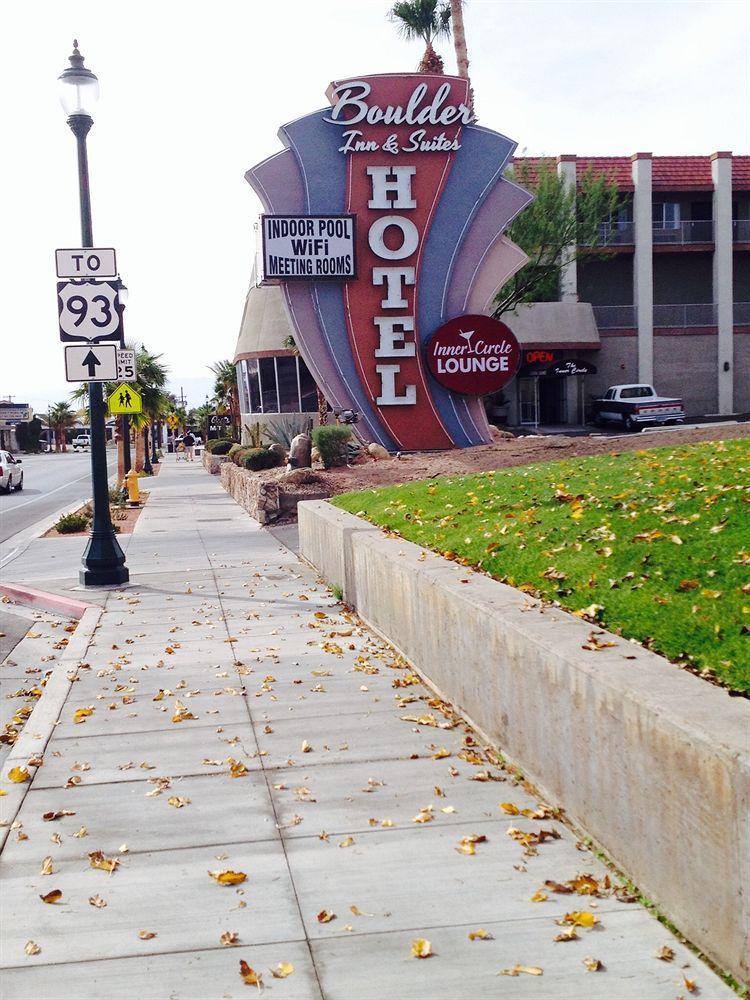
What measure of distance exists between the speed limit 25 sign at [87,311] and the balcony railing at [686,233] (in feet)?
132

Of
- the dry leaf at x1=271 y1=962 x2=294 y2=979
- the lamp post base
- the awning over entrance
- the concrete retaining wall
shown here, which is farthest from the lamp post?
the awning over entrance

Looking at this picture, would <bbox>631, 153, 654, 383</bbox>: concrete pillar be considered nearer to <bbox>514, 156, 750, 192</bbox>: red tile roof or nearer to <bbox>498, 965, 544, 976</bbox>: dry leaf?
<bbox>514, 156, 750, 192</bbox>: red tile roof

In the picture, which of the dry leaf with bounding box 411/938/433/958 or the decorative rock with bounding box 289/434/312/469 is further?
the decorative rock with bounding box 289/434/312/469

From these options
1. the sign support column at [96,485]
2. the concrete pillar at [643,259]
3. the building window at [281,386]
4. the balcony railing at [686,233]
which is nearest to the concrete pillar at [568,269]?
the concrete pillar at [643,259]

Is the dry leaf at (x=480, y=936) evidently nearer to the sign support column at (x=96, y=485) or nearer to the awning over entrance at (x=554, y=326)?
the sign support column at (x=96, y=485)

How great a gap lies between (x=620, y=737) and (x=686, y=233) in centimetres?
4763

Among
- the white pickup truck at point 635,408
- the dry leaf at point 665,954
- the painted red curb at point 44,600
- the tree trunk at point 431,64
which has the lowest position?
the painted red curb at point 44,600

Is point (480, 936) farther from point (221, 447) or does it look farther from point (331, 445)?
point (221, 447)

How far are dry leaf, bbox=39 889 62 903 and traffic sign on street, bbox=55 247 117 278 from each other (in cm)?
938

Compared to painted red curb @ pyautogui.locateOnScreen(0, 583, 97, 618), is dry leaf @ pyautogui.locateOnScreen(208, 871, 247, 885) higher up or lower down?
higher up

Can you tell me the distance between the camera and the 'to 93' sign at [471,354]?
86.9 ft

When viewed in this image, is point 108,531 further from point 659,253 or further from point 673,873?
point 659,253

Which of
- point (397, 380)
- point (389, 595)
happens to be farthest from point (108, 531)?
point (397, 380)

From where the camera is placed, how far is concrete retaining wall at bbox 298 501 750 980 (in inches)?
137
